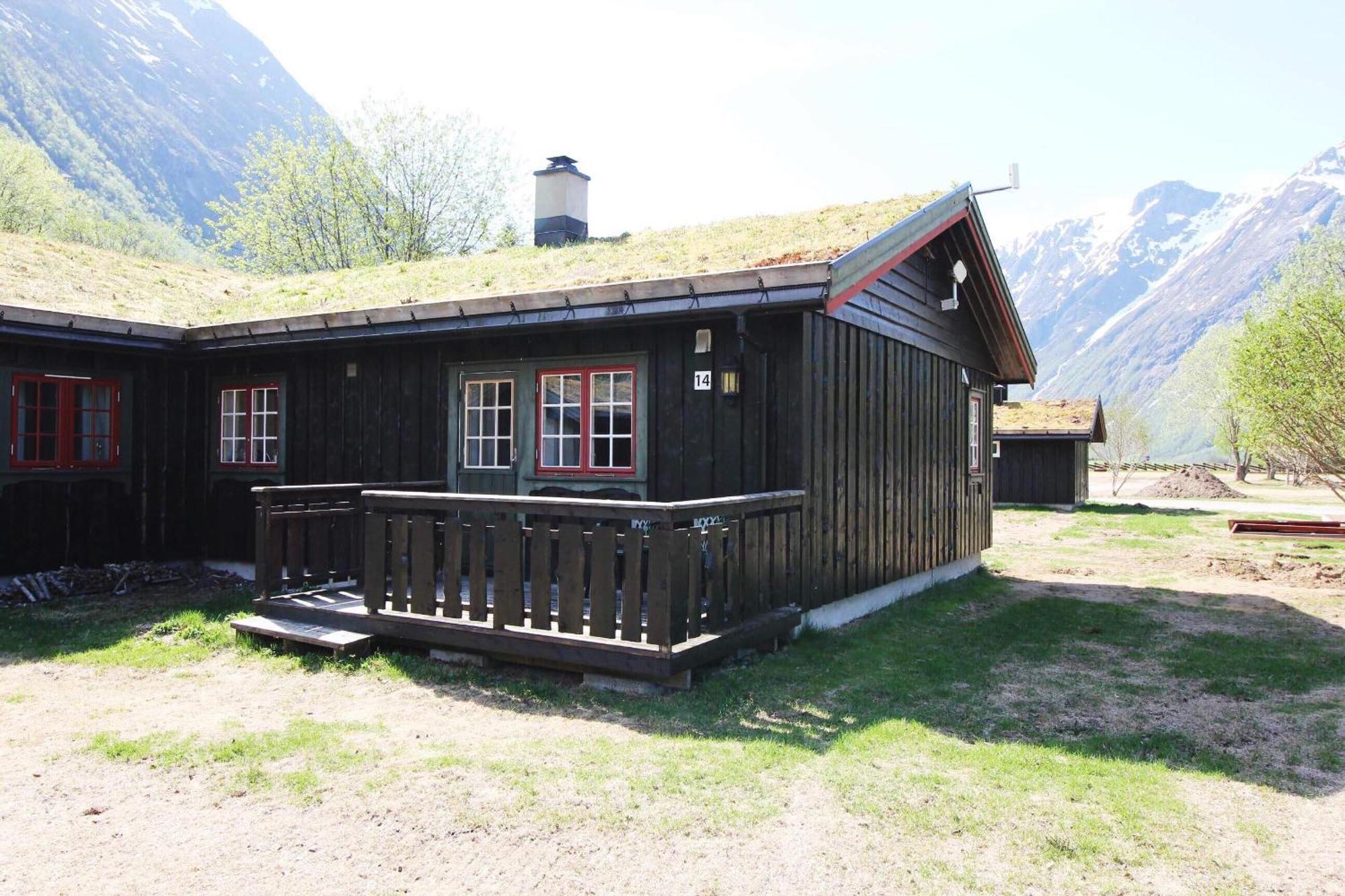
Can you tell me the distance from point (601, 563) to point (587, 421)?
8.40ft

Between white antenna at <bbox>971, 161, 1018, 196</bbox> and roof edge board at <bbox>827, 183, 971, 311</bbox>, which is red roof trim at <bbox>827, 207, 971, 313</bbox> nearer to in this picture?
roof edge board at <bbox>827, 183, 971, 311</bbox>

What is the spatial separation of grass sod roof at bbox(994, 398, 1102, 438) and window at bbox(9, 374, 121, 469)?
20.6 metres

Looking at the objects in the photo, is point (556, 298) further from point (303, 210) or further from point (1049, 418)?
point (303, 210)

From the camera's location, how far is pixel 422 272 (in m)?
11.5

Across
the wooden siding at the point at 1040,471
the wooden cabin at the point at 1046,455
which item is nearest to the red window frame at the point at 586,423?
the wooden cabin at the point at 1046,455

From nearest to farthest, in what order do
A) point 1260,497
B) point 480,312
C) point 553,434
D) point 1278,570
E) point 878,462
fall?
point 480,312 < point 553,434 < point 878,462 < point 1278,570 < point 1260,497

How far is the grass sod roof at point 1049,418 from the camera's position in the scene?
24.2 m

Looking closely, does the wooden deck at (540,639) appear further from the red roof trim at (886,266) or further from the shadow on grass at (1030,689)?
the red roof trim at (886,266)

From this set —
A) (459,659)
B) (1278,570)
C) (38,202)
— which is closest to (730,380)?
(459,659)

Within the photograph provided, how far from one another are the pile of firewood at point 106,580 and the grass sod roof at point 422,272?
265cm

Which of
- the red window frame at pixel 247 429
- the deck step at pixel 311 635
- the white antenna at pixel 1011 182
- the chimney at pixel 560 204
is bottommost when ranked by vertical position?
the deck step at pixel 311 635

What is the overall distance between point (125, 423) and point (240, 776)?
7172 mm

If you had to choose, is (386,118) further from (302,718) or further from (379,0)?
(302,718)

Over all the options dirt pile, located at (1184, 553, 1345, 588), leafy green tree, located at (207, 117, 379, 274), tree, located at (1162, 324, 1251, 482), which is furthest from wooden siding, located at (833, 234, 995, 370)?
tree, located at (1162, 324, 1251, 482)
